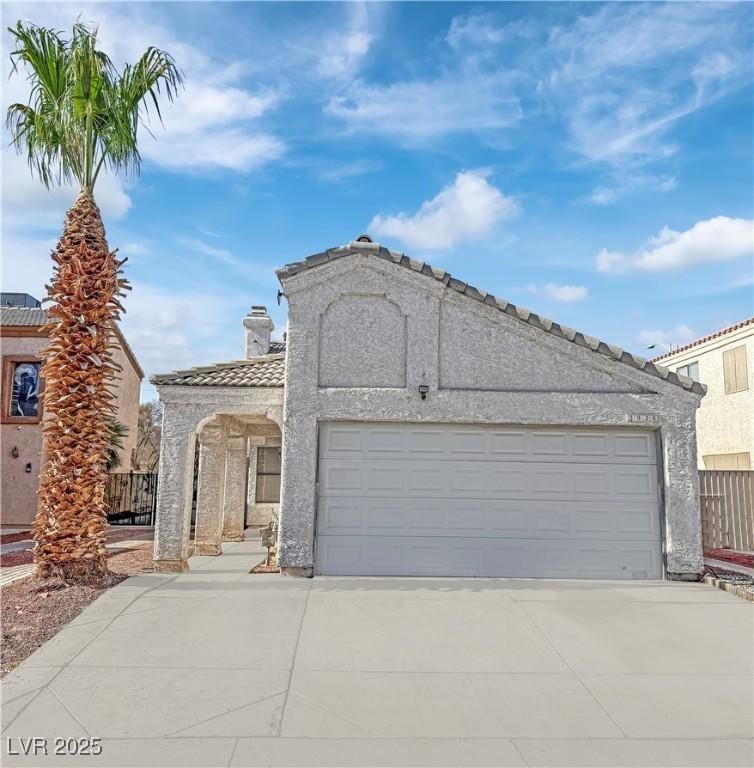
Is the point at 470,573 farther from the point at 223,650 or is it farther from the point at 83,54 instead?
the point at 83,54

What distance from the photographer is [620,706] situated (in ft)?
17.1

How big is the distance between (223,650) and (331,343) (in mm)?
4895

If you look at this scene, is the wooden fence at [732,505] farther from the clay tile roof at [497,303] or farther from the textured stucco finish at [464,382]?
the clay tile roof at [497,303]

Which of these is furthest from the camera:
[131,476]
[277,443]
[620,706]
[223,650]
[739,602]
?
[131,476]

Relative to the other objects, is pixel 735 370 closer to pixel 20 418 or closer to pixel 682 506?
pixel 682 506

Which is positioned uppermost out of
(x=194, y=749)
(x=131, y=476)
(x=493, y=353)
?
(x=493, y=353)

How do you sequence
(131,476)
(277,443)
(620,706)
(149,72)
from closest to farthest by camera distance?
(620,706) < (149,72) < (277,443) < (131,476)

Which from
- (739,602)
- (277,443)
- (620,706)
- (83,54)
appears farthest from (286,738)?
(277,443)

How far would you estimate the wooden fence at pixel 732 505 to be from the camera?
11586mm

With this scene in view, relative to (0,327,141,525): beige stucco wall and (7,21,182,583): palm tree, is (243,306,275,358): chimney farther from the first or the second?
(7,21,182,583): palm tree

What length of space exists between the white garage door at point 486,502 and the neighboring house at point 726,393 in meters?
9.96

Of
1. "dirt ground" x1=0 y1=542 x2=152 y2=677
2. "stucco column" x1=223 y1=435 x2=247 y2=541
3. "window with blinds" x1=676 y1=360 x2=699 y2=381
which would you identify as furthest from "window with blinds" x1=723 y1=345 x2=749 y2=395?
"dirt ground" x1=0 y1=542 x2=152 y2=677

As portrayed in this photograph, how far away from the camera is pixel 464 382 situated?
32.0 ft

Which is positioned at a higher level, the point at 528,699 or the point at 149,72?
the point at 149,72
